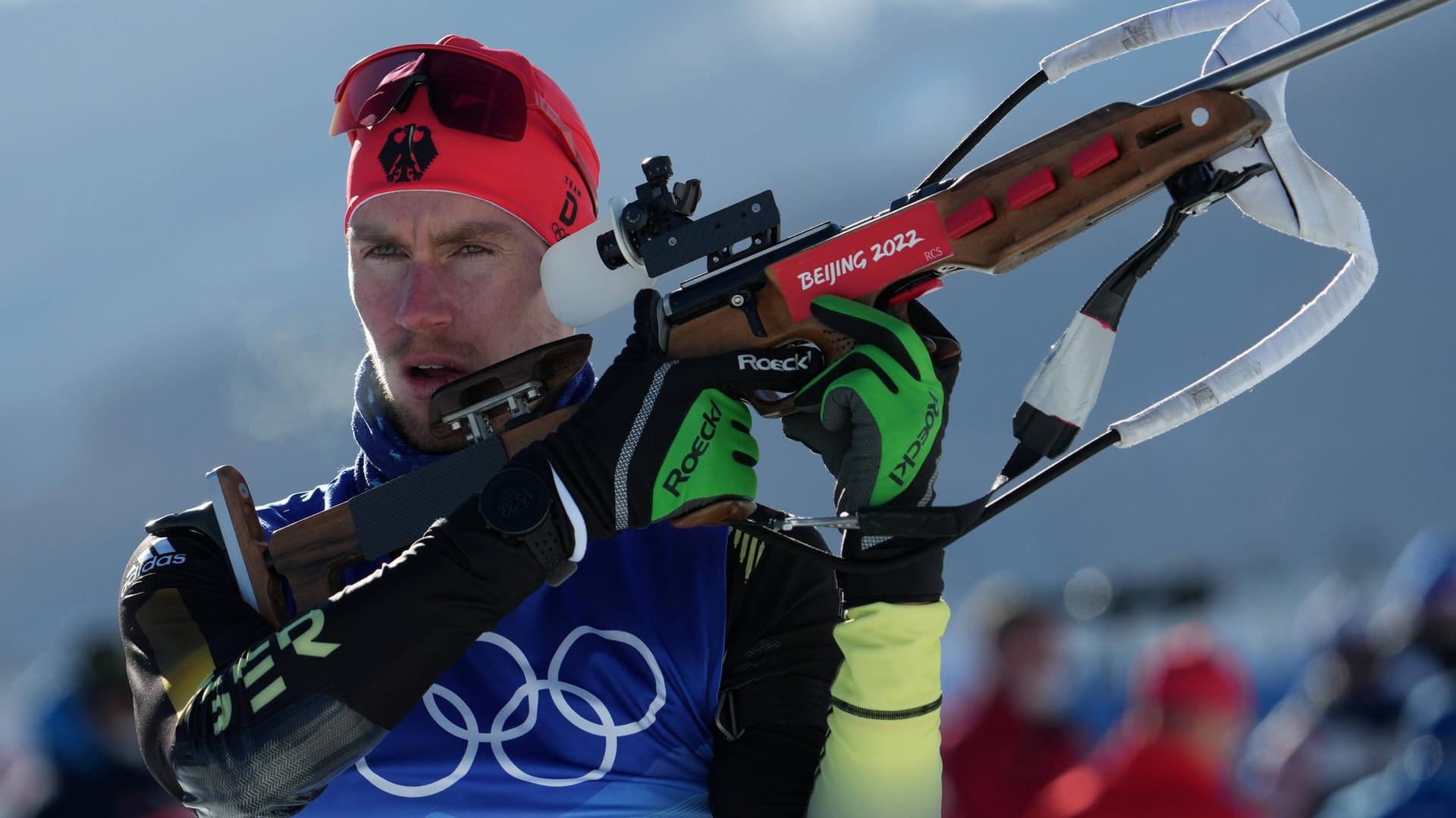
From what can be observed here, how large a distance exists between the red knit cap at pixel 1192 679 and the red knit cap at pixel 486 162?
5.49 ft

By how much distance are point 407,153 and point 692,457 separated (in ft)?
2.76

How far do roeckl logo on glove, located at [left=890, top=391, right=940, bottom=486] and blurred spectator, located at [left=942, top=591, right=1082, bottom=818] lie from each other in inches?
65.9

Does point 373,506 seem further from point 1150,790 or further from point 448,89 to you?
point 1150,790

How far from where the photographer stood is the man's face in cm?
223

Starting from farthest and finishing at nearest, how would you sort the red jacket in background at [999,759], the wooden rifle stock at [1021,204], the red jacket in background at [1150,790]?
the red jacket in background at [999,759], the red jacket in background at [1150,790], the wooden rifle stock at [1021,204]

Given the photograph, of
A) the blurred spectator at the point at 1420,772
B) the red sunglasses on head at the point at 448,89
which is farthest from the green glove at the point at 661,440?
the blurred spectator at the point at 1420,772

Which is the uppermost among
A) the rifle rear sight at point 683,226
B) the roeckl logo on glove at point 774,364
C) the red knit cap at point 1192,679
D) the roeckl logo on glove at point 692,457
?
the rifle rear sight at point 683,226

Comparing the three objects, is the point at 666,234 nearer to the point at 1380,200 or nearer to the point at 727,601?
the point at 727,601

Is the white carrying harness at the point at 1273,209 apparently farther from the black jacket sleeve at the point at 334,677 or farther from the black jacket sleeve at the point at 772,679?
the black jacket sleeve at the point at 334,677

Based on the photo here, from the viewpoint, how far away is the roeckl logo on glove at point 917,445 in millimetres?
1802

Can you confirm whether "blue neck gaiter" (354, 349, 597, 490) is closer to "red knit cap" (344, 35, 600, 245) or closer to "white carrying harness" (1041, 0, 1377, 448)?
"red knit cap" (344, 35, 600, 245)

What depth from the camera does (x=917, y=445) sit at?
1.81 meters

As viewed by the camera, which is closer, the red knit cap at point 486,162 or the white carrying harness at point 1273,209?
the white carrying harness at point 1273,209

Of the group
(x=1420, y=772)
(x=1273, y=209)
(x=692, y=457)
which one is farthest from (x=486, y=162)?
(x=1420, y=772)
